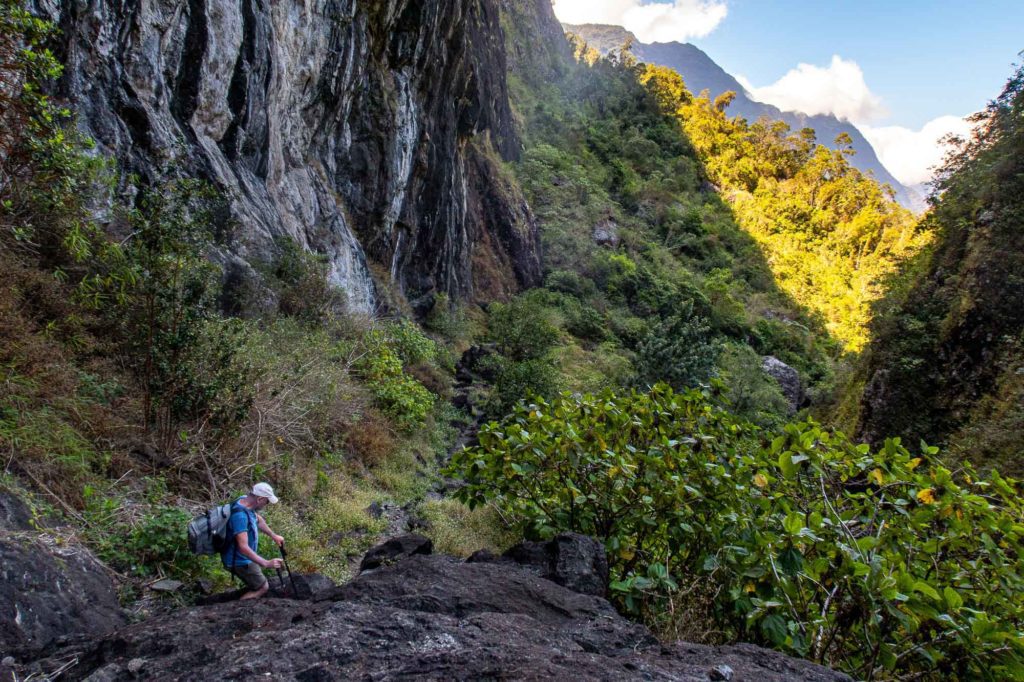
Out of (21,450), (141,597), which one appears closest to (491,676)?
(141,597)

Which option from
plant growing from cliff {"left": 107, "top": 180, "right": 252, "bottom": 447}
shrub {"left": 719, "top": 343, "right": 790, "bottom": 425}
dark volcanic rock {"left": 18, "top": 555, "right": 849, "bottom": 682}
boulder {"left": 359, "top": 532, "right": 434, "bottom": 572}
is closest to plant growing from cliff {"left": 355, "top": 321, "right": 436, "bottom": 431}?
plant growing from cliff {"left": 107, "top": 180, "right": 252, "bottom": 447}

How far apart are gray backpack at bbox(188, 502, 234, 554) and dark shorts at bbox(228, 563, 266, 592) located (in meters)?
0.23

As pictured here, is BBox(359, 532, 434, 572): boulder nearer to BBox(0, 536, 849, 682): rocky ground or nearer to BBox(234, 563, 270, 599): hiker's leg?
BBox(234, 563, 270, 599): hiker's leg

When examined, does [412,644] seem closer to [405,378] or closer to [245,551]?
[245,551]

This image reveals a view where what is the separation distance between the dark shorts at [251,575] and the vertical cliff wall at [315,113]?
4.19m

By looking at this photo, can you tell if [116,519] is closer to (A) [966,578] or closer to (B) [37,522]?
(B) [37,522]

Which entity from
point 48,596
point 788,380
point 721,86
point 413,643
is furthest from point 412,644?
point 721,86

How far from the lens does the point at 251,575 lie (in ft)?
13.4

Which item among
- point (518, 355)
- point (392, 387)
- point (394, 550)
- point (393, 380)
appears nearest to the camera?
point (394, 550)

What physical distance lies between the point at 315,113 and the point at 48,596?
13.2m

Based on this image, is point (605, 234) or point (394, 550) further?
point (605, 234)

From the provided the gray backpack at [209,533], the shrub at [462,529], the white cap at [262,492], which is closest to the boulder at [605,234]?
the shrub at [462,529]

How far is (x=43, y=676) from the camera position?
2.50 metres

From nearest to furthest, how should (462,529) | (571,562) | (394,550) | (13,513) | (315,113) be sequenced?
(571,562) → (13,513) → (394,550) → (462,529) → (315,113)
